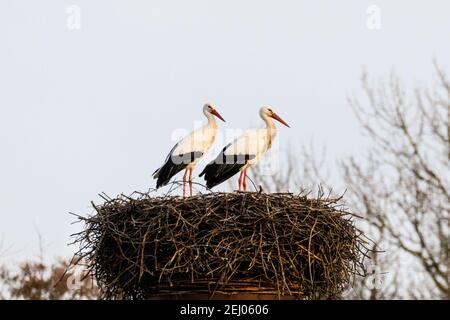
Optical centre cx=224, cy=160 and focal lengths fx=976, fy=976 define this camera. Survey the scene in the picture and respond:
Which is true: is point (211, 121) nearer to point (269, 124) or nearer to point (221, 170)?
point (269, 124)

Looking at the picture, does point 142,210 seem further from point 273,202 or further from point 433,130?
point 433,130

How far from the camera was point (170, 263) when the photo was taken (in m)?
8.23

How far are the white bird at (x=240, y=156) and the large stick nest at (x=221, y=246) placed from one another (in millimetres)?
2000

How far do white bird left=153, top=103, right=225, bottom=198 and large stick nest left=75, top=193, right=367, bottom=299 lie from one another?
2275mm

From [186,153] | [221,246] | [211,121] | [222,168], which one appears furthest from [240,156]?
[221,246]

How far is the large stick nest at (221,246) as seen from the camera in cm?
829

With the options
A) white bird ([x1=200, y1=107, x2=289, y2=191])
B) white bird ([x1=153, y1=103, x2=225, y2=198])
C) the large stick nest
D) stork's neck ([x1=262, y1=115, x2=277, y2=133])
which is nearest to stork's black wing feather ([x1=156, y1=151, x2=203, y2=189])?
white bird ([x1=153, y1=103, x2=225, y2=198])

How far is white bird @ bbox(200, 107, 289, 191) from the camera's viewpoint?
10.9 metres

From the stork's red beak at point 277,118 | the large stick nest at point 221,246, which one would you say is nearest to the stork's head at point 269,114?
the stork's red beak at point 277,118

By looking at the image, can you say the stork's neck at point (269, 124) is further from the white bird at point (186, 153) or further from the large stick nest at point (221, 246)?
the large stick nest at point (221, 246)

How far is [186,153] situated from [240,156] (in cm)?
66

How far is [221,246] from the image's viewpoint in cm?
827

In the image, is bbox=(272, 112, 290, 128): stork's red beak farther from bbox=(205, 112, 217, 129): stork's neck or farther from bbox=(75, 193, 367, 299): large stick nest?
bbox=(75, 193, 367, 299): large stick nest
